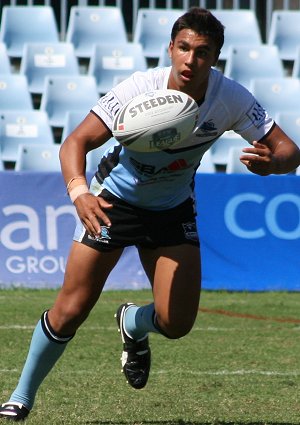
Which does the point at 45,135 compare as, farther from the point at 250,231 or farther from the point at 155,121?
the point at 155,121

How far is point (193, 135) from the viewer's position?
200 inches

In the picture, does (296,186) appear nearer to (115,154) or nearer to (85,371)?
(85,371)

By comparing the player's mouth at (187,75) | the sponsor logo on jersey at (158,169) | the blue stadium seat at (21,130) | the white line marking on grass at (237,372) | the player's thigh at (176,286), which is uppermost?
the player's mouth at (187,75)

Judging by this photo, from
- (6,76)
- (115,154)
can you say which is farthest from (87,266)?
(6,76)

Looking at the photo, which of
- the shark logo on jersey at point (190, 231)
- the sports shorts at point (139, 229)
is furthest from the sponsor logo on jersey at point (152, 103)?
the shark logo on jersey at point (190, 231)

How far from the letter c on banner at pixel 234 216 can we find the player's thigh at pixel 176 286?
241 inches

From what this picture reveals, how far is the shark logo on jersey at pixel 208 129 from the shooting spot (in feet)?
16.7

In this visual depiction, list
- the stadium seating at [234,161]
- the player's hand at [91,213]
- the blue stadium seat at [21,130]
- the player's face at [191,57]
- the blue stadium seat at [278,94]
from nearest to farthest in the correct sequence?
1. the player's hand at [91,213]
2. the player's face at [191,57]
3. the stadium seating at [234,161]
4. the blue stadium seat at [21,130]
5. the blue stadium seat at [278,94]

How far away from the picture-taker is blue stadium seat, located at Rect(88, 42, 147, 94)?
14.8 m

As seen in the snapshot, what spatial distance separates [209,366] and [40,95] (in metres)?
8.34

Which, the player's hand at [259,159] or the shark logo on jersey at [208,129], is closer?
the player's hand at [259,159]

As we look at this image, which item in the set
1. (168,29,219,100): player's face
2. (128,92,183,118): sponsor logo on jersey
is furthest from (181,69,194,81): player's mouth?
(128,92,183,118): sponsor logo on jersey

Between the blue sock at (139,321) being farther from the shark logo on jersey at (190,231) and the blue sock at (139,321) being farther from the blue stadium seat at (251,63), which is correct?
the blue stadium seat at (251,63)

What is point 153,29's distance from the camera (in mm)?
15242
